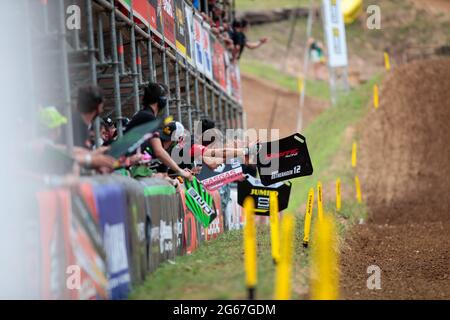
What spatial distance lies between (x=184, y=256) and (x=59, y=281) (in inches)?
165

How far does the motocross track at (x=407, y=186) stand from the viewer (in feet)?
39.9

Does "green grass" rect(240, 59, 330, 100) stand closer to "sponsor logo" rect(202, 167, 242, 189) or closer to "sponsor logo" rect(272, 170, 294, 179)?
"sponsor logo" rect(202, 167, 242, 189)

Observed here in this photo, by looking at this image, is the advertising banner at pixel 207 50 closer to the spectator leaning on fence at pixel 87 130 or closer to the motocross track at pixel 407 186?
the motocross track at pixel 407 186

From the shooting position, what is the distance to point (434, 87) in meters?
30.5

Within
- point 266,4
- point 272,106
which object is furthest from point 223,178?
point 266,4

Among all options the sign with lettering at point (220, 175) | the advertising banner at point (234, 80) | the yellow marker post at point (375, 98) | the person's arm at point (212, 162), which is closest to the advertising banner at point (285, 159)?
the person's arm at point (212, 162)

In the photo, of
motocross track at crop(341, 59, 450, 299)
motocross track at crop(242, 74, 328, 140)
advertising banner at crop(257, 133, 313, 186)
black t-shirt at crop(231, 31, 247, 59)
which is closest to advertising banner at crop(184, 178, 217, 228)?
advertising banner at crop(257, 133, 313, 186)

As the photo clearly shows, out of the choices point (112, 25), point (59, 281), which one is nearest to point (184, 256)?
point (112, 25)

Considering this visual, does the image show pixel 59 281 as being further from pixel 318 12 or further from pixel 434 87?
pixel 318 12

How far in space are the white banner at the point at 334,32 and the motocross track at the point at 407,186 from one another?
206cm

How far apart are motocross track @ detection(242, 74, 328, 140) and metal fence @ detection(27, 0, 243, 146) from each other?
1766cm

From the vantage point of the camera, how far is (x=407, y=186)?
84.6 ft
